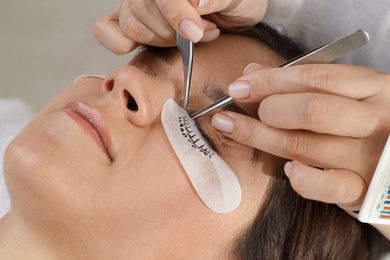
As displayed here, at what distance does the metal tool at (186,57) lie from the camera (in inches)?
39.4

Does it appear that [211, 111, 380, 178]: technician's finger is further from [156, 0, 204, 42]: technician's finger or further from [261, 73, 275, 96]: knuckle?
[156, 0, 204, 42]: technician's finger

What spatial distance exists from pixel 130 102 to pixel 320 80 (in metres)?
0.35

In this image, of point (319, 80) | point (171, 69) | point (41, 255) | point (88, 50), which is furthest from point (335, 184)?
point (88, 50)

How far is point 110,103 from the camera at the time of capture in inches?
38.5

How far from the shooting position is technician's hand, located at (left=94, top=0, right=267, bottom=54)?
92 centimetres

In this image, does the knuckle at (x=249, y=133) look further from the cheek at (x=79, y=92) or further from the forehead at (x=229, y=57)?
the cheek at (x=79, y=92)

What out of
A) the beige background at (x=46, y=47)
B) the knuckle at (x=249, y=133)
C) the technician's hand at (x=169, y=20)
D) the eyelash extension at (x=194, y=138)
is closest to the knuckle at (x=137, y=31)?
the technician's hand at (x=169, y=20)

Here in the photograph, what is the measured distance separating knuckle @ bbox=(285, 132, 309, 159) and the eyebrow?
0.15 meters

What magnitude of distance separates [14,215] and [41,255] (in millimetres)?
108

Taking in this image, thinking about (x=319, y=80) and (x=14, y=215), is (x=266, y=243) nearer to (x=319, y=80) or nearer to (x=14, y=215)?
(x=319, y=80)

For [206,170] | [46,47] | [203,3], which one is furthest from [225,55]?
[46,47]

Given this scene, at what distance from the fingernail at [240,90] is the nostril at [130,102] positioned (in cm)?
20

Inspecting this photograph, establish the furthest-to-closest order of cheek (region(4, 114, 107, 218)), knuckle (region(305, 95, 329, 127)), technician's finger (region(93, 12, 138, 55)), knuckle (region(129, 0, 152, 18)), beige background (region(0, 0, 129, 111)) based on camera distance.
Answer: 1. beige background (region(0, 0, 129, 111))
2. technician's finger (region(93, 12, 138, 55))
3. knuckle (region(129, 0, 152, 18))
4. cheek (region(4, 114, 107, 218))
5. knuckle (region(305, 95, 329, 127))

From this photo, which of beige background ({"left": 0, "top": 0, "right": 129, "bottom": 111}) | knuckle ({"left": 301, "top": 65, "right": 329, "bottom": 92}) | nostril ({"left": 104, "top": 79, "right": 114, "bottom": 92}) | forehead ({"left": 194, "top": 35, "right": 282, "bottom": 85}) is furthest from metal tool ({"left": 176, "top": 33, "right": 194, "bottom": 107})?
beige background ({"left": 0, "top": 0, "right": 129, "bottom": 111})
